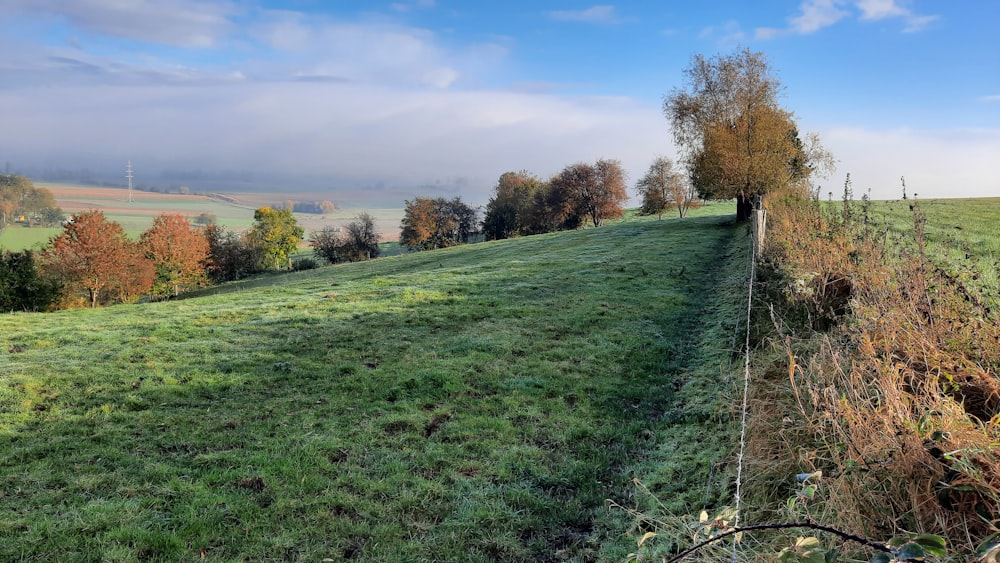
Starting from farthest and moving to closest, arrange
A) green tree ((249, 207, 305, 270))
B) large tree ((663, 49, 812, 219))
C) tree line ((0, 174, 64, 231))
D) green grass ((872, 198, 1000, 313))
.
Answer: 1. tree line ((0, 174, 64, 231))
2. green tree ((249, 207, 305, 270))
3. large tree ((663, 49, 812, 219))
4. green grass ((872, 198, 1000, 313))

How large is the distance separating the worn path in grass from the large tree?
17.0 metres

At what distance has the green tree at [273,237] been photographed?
60.6m

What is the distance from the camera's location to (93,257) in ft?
113

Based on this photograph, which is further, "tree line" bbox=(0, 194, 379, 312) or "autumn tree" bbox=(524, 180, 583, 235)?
"autumn tree" bbox=(524, 180, 583, 235)

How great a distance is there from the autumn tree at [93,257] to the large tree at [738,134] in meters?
40.2

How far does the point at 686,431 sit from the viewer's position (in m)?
5.81

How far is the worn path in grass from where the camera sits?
13.8 feet

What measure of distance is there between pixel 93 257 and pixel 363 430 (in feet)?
128

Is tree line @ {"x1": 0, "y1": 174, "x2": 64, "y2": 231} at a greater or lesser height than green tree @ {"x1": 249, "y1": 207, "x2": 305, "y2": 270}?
greater

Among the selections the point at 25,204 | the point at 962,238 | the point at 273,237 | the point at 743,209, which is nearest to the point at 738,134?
the point at 743,209

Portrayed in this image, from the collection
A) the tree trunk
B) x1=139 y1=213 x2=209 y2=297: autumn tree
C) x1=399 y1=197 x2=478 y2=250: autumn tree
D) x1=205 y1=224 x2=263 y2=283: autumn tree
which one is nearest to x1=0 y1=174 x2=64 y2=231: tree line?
x1=205 y1=224 x2=263 y2=283: autumn tree

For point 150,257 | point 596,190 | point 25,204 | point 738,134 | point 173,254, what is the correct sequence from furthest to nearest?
point 25,204 < point 596,190 < point 173,254 < point 150,257 < point 738,134

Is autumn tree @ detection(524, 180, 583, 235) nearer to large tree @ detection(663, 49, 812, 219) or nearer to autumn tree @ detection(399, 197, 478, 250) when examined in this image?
autumn tree @ detection(399, 197, 478, 250)

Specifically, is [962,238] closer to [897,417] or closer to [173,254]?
[897,417]
